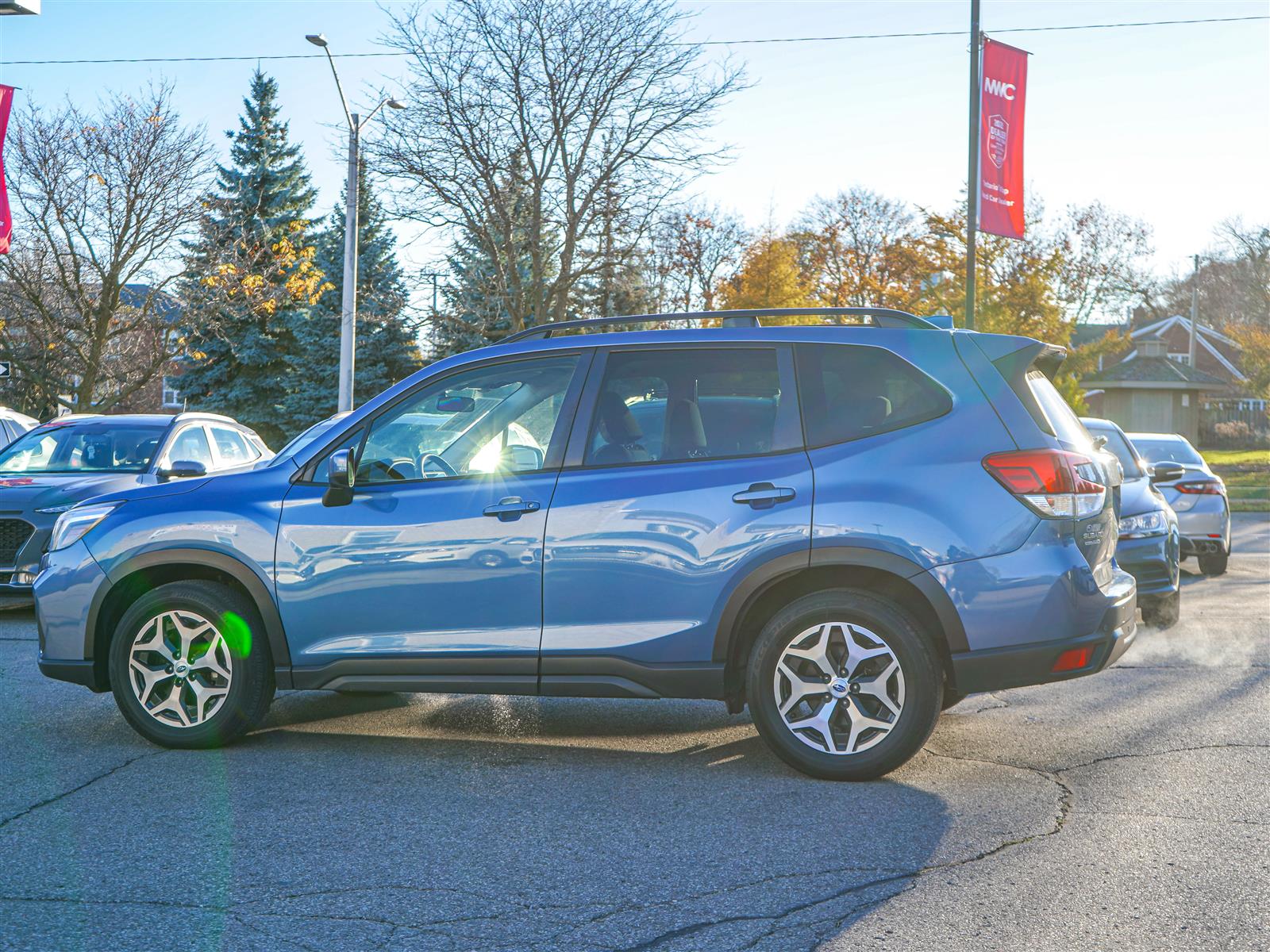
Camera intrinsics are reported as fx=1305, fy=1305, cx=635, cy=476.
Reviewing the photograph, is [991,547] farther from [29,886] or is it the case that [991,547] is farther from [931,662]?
[29,886]

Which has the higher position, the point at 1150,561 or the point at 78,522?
the point at 78,522

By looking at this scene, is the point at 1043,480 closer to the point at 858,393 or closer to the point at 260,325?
the point at 858,393

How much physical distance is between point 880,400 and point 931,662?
1.10 meters

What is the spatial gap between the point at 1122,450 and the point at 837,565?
6085mm

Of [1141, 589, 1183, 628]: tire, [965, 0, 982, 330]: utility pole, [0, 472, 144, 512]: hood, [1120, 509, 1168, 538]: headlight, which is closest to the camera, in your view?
[1120, 509, 1168, 538]: headlight

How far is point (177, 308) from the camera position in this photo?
2667cm

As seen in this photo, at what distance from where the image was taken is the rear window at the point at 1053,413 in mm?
5383

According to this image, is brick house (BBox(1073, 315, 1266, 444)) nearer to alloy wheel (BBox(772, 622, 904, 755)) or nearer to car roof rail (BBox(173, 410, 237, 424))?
car roof rail (BBox(173, 410, 237, 424))

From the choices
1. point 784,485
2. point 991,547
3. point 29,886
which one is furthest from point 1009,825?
point 29,886

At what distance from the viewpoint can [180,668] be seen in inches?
236

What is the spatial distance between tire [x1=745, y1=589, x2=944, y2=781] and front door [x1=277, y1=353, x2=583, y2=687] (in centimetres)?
102

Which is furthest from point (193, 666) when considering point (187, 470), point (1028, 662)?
point (1028, 662)

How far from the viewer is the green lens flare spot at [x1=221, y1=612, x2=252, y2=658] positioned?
5.91m

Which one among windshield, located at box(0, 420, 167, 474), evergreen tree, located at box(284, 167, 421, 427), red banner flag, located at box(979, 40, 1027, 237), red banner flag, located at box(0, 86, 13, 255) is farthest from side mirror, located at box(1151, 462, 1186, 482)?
evergreen tree, located at box(284, 167, 421, 427)
